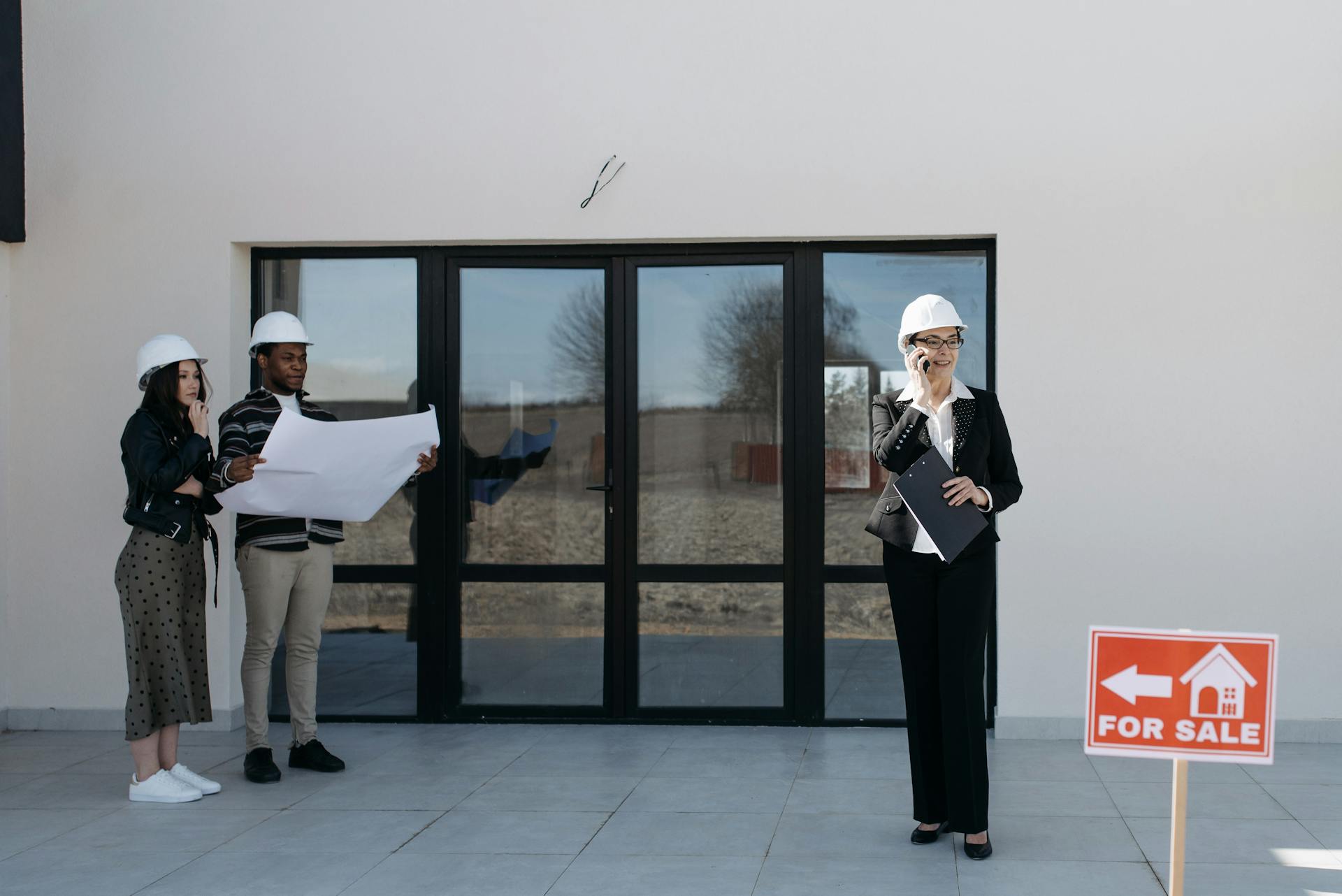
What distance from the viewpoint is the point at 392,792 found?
473 cm

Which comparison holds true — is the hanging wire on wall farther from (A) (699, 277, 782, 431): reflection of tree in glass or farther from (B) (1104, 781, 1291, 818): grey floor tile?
(B) (1104, 781, 1291, 818): grey floor tile

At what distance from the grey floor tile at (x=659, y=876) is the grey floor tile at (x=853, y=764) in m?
1.13

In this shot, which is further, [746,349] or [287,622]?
[746,349]

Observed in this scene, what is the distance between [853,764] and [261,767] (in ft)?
7.65

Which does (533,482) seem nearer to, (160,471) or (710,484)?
(710,484)

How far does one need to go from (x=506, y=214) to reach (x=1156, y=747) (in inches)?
152

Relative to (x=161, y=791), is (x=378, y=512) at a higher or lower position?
higher

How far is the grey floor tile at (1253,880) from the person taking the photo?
3.48 m

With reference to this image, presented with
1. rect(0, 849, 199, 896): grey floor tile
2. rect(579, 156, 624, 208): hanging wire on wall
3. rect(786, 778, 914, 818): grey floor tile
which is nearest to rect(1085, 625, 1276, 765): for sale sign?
rect(786, 778, 914, 818): grey floor tile

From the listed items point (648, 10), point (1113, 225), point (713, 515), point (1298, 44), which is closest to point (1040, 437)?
point (1113, 225)

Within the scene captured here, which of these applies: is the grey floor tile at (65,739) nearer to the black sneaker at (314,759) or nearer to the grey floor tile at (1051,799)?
the black sneaker at (314,759)

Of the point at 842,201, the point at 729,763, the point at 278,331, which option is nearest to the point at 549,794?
the point at 729,763

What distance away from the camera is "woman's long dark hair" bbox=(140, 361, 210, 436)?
4.57 metres

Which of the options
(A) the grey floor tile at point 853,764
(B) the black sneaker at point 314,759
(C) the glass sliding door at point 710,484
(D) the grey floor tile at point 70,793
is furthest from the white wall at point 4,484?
(A) the grey floor tile at point 853,764
